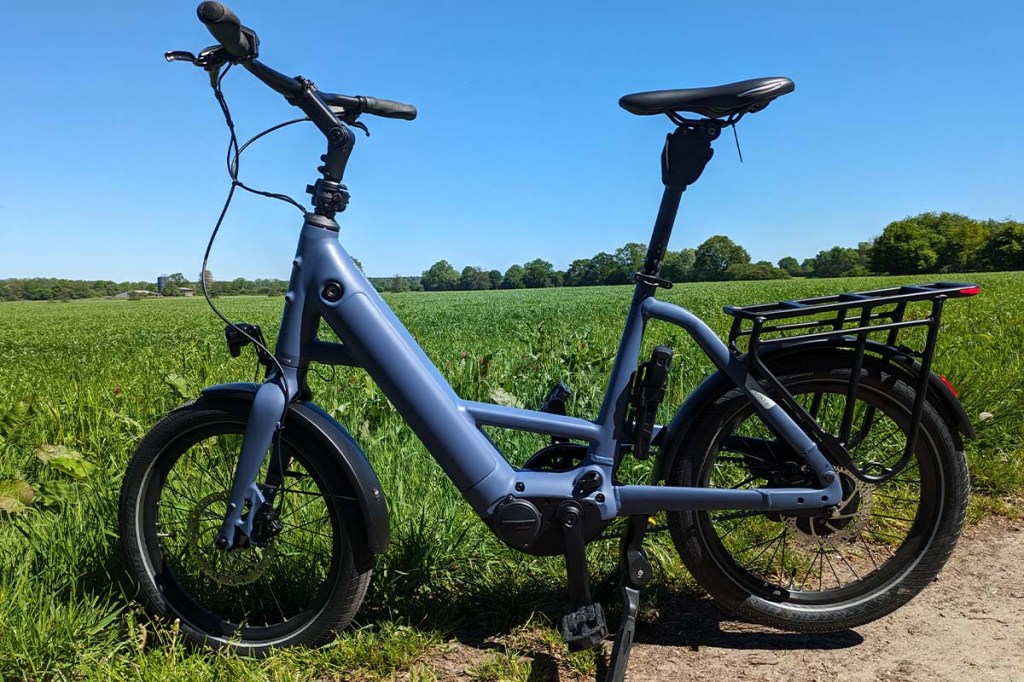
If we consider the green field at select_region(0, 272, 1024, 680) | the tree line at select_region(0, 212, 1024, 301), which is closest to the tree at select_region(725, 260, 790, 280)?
the tree line at select_region(0, 212, 1024, 301)

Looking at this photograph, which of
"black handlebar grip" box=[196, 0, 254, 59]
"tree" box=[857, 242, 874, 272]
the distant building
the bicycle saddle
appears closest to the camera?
"black handlebar grip" box=[196, 0, 254, 59]

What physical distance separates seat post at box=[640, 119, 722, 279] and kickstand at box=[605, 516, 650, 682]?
850mm

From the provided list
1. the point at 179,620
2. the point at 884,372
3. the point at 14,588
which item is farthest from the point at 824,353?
the point at 14,588

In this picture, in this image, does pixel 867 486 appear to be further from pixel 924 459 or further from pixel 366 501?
Result: pixel 366 501

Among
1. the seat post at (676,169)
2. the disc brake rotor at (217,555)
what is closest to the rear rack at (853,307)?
the seat post at (676,169)

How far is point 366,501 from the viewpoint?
209 centimetres

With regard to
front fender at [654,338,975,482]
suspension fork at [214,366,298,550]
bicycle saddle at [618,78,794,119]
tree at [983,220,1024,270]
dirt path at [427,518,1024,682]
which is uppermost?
tree at [983,220,1024,270]

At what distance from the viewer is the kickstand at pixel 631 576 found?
2.03 metres

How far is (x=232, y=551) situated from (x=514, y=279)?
213 ft

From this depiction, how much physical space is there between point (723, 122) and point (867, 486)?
1.31 meters

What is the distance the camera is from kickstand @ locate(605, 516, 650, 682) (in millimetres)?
2025

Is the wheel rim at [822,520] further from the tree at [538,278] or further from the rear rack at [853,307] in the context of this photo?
the tree at [538,278]

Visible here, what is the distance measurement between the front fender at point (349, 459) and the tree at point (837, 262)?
97414 millimetres

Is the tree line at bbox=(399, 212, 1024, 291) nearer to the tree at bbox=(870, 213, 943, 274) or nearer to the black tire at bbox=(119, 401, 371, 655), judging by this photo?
the tree at bbox=(870, 213, 943, 274)
